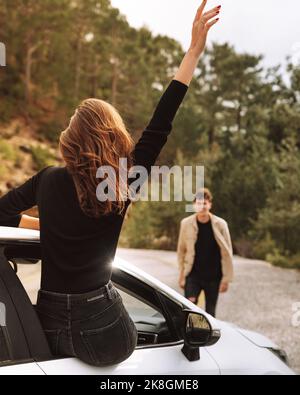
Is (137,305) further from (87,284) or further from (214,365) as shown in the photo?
(87,284)

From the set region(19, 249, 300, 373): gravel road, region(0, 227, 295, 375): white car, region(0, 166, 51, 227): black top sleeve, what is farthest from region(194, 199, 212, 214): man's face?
region(0, 166, 51, 227): black top sleeve

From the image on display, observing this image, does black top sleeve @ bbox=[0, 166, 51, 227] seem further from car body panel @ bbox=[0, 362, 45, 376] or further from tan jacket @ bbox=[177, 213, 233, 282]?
tan jacket @ bbox=[177, 213, 233, 282]

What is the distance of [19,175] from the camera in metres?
25.9

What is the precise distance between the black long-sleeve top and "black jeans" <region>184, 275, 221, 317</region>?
146 inches

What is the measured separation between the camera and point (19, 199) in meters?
2.19

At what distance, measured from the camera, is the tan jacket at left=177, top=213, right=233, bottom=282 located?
5558 mm

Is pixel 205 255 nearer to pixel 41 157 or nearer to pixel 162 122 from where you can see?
pixel 162 122

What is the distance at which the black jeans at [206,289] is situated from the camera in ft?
18.6

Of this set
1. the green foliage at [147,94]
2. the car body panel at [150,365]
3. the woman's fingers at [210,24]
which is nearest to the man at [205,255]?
the car body panel at [150,365]

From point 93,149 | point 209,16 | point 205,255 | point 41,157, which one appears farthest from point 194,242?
point 41,157

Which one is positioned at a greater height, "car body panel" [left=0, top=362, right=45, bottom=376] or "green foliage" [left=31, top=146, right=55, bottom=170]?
"car body panel" [left=0, top=362, right=45, bottom=376]

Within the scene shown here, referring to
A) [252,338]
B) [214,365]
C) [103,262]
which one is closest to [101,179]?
[103,262]

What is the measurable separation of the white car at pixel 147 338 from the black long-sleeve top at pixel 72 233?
16 cm
